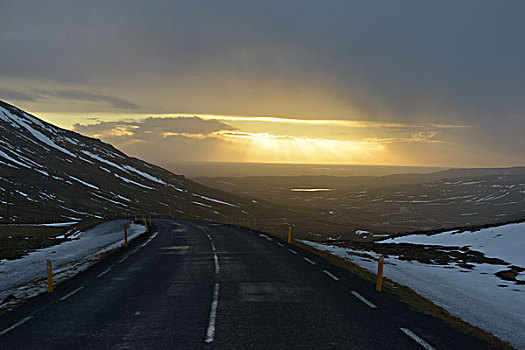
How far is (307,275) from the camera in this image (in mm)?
15258

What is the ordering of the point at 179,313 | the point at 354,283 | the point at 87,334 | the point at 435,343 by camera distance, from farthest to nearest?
the point at 354,283 < the point at 179,313 < the point at 87,334 < the point at 435,343

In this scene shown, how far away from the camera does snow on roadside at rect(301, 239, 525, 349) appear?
10.9 m

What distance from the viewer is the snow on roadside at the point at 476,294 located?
1087cm

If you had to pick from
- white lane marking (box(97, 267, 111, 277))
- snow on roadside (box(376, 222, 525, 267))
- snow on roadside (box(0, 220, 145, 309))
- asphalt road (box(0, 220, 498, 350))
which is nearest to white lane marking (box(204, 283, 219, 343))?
asphalt road (box(0, 220, 498, 350))

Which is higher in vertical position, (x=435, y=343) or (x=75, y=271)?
(x=435, y=343)

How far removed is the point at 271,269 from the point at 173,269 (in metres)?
4.58

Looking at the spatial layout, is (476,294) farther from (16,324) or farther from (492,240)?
(492,240)

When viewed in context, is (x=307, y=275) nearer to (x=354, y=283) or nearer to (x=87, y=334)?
(x=354, y=283)

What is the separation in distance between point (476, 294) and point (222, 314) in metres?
12.9

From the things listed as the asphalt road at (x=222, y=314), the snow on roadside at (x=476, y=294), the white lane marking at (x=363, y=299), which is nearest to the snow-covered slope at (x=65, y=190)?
the asphalt road at (x=222, y=314)

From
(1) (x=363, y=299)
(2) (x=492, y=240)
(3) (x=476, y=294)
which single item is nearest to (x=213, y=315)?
(1) (x=363, y=299)

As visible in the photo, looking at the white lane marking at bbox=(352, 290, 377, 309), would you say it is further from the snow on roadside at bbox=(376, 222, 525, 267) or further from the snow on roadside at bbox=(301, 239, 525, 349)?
the snow on roadside at bbox=(376, 222, 525, 267)

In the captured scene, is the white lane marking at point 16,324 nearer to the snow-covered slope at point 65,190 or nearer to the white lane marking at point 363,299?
the white lane marking at point 363,299

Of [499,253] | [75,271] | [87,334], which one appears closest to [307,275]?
[87,334]
